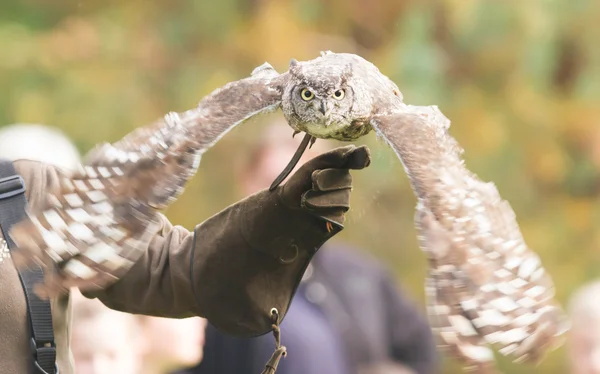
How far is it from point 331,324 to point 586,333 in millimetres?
1005

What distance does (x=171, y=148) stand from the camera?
7.64 ft

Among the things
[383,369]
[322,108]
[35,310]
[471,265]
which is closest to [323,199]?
[322,108]

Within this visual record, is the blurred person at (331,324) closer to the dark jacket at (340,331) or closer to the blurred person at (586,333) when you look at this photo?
the dark jacket at (340,331)

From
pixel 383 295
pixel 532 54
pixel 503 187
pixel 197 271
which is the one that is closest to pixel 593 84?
pixel 532 54

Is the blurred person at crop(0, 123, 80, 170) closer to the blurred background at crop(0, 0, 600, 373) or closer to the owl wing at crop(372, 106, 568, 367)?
the owl wing at crop(372, 106, 568, 367)

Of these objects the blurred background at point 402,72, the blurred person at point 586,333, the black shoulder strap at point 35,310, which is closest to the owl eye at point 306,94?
the black shoulder strap at point 35,310

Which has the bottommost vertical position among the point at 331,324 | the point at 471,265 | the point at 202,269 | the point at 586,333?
the point at 202,269

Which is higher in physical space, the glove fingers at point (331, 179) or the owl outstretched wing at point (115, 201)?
the glove fingers at point (331, 179)

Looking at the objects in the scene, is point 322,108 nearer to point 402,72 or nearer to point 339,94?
point 339,94

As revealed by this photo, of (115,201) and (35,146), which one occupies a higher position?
(35,146)

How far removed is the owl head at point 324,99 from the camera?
2.38 metres

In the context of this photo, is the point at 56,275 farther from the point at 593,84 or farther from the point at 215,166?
the point at 593,84

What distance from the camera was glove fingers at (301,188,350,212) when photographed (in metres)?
2.49

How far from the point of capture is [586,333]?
13.4 ft
